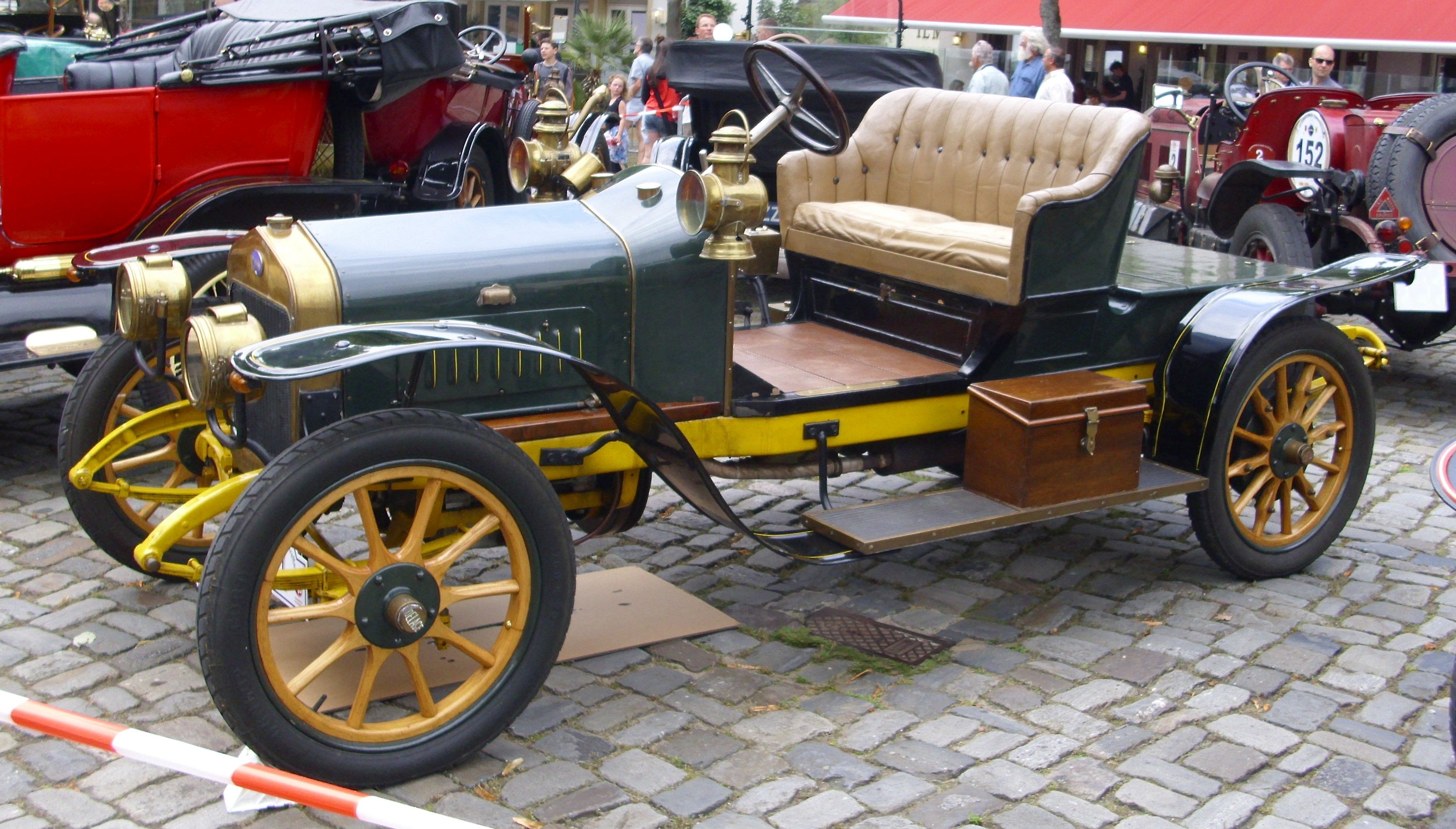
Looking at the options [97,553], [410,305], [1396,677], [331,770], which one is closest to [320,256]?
[410,305]

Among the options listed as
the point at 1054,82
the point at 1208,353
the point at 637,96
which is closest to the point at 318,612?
the point at 1208,353

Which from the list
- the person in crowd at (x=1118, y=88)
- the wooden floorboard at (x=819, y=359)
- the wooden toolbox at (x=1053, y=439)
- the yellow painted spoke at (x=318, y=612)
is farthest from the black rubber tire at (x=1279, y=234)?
the person in crowd at (x=1118, y=88)

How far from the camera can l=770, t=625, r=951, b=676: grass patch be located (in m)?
3.59

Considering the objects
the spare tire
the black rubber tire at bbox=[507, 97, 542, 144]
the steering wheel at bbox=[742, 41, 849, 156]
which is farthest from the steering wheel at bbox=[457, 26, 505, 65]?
the spare tire

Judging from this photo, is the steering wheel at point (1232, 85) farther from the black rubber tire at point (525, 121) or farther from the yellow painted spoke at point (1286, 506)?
the yellow painted spoke at point (1286, 506)

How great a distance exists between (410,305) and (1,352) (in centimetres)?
242

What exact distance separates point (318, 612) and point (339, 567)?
0.10 m

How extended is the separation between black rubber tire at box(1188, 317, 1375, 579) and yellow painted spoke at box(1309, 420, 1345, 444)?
5 centimetres

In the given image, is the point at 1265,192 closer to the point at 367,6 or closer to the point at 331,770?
the point at 367,6

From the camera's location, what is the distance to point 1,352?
4832 millimetres

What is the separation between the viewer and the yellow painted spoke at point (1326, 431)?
14.3ft

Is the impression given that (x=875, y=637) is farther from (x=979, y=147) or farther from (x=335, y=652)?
(x=979, y=147)

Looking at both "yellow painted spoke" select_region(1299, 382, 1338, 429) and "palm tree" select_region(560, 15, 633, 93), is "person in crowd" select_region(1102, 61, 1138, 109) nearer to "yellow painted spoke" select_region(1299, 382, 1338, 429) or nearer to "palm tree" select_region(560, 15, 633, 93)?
"palm tree" select_region(560, 15, 633, 93)

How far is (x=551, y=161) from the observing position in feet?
13.2
